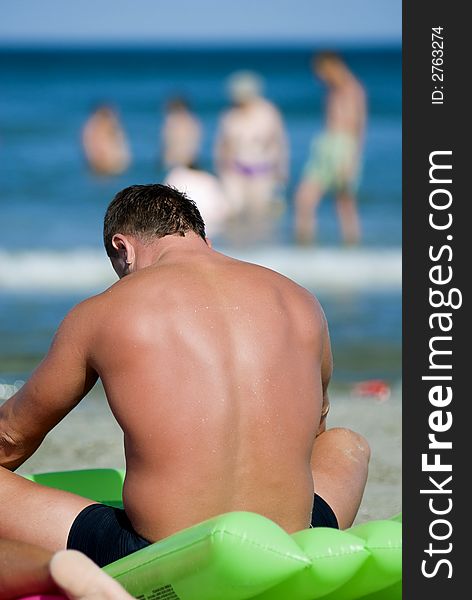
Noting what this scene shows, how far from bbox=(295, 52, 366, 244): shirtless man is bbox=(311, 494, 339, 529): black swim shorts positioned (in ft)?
29.8

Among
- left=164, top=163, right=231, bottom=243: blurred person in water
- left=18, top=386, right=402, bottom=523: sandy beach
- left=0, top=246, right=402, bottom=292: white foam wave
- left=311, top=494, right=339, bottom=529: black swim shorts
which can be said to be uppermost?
left=164, top=163, right=231, bottom=243: blurred person in water

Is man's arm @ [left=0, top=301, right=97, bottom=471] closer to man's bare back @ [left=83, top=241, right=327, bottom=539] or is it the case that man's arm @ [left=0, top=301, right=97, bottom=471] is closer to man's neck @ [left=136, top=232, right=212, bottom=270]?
man's bare back @ [left=83, top=241, right=327, bottom=539]

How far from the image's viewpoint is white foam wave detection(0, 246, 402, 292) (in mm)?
9875

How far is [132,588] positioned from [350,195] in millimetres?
10480

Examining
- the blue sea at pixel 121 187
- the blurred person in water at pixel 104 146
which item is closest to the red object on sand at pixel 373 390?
the blue sea at pixel 121 187

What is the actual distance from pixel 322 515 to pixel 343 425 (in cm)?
238

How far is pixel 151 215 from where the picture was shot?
9.48ft

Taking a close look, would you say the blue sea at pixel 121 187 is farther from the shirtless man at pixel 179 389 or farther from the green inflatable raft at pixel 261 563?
the green inflatable raft at pixel 261 563

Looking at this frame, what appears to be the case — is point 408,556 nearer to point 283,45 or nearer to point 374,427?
point 374,427

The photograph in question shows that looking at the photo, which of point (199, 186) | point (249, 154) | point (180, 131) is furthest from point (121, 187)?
point (199, 186)

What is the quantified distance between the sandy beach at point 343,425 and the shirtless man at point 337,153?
6390 millimetres

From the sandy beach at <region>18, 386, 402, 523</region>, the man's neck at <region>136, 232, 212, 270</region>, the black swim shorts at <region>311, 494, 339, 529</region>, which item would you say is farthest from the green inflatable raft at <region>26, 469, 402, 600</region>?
the sandy beach at <region>18, 386, 402, 523</region>

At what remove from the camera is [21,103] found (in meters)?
26.3

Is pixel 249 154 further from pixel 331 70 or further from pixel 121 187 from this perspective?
pixel 121 187
